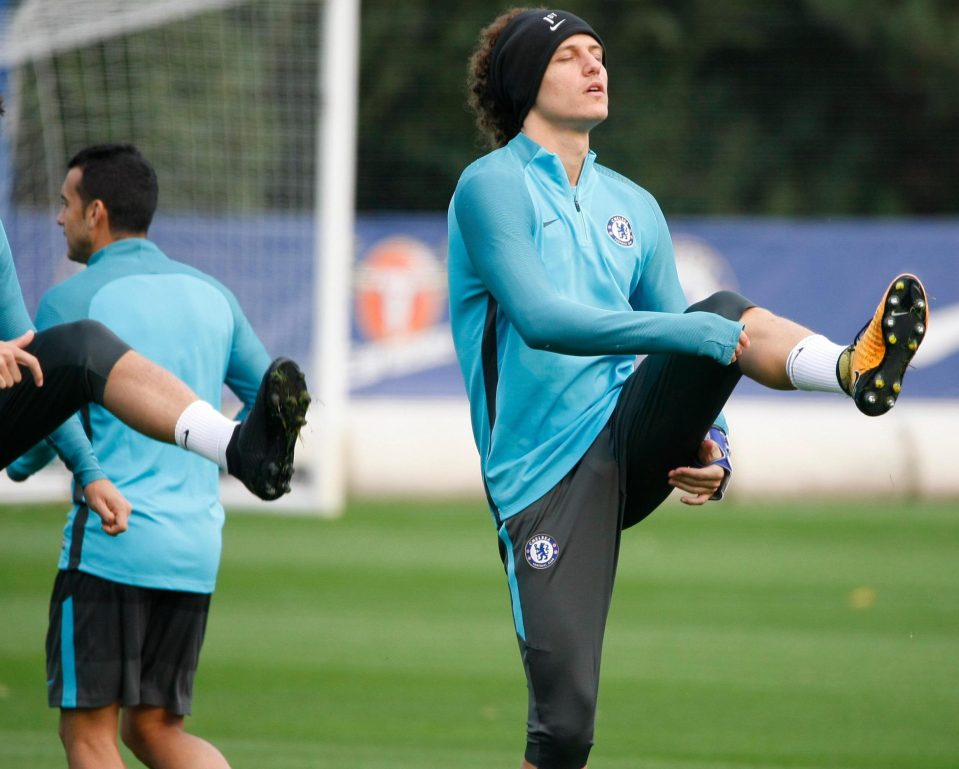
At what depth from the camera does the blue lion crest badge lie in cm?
439

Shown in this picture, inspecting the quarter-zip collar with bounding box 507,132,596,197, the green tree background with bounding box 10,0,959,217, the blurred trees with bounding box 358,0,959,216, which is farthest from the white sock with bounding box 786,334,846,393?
the blurred trees with bounding box 358,0,959,216

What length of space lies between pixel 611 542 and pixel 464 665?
4.33 meters

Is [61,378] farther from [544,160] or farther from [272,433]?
[544,160]

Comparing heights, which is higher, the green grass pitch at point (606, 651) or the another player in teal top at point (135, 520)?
the another player in teal top at point (135, 520)

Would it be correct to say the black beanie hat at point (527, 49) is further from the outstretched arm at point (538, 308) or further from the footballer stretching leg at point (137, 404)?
the footballer stretching leg at point (137, 404)

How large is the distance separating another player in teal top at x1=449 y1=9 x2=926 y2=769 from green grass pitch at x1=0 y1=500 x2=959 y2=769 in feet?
7.81

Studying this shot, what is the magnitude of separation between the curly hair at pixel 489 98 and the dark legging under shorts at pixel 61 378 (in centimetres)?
132

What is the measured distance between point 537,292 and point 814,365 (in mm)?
712

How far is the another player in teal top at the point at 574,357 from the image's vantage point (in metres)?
4.13

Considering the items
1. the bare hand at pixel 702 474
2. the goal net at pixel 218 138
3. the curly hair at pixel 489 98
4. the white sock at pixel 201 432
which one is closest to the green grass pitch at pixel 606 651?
the goal net at pixel 218 138

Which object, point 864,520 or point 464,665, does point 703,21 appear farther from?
point 464,665

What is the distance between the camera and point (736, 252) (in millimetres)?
16875

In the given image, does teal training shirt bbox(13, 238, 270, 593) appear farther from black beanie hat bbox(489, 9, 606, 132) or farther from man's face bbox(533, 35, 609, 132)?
Answer: man's face bbox(533, 35, 609, 132)

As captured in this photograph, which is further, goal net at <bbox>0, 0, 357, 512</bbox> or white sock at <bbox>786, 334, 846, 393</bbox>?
goal net at <bbox>0, 0, 357, 512</bbox>
